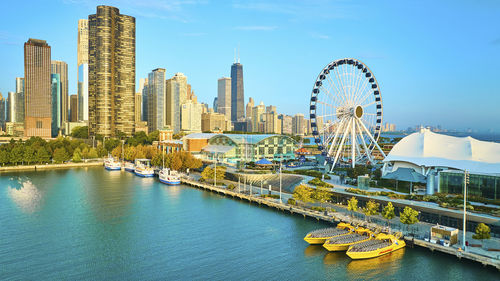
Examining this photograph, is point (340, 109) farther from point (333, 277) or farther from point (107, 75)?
point (107, 75)

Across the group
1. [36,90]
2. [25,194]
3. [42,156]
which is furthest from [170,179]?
[36,90]

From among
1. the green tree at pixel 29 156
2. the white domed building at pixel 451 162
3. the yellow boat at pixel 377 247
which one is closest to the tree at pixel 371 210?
the yellow boat at pixel 377 247

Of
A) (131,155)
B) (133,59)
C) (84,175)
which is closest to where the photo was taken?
(84,175)

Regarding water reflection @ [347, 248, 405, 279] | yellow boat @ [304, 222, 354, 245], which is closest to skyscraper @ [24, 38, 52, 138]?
yellow boat @ [304, 222, 354, 245]

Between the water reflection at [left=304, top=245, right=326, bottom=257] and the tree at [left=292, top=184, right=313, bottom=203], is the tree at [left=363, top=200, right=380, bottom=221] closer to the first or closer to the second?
the water reflection at [left=304, top=245, right=326, bottom=257]

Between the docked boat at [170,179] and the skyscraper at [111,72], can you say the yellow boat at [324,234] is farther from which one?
the skyscraper at [111,72]

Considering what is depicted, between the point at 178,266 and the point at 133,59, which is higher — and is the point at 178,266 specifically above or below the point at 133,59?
below

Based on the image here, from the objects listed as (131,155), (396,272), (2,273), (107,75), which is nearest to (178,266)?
(2,273)
